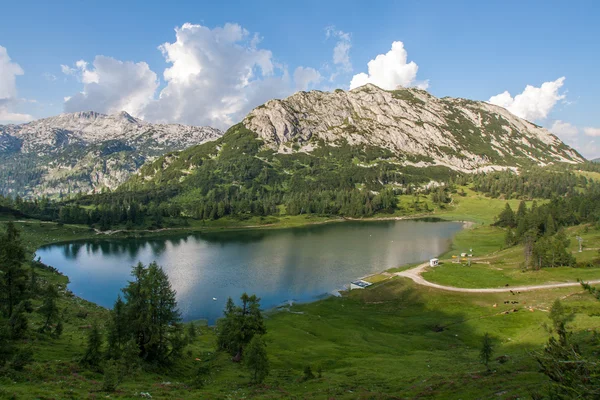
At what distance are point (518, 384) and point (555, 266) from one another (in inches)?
3203

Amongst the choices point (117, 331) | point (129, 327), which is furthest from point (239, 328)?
point (117, 331)

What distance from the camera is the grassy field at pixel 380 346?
29344 mm

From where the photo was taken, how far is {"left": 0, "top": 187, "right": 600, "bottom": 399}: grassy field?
2934 centimetres

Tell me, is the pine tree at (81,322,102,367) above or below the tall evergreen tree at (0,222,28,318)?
below

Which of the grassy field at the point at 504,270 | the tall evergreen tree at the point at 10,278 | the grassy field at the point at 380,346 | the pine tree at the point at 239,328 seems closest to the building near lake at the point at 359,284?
the grassy field at the point at 380,346

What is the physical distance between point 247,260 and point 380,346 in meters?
76.5

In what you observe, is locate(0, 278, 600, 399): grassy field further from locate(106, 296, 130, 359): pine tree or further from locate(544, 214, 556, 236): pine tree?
locate(544, 214, 556, 236): pine tree

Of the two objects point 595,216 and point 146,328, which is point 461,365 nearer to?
point 146,328

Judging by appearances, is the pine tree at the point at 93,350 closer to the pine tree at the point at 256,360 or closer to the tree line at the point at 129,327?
the tree line at the point at 129,327

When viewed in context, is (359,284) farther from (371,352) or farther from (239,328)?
(239,328)

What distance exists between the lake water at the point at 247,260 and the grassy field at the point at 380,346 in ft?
40.1

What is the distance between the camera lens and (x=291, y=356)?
2062 inches

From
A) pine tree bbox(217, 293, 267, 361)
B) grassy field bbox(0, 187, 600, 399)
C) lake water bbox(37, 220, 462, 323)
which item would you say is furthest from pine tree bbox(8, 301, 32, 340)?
lake water bbox(37, 220, 462, 323)

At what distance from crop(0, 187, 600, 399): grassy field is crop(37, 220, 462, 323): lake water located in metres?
12.2
